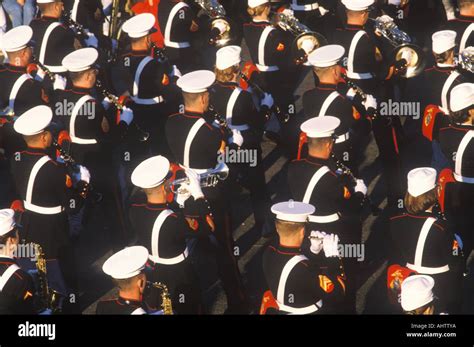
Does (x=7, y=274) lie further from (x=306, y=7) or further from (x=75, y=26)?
(x=306, y=7)

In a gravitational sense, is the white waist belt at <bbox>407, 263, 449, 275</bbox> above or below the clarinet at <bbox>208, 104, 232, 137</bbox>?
below

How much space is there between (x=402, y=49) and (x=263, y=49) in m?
1.83

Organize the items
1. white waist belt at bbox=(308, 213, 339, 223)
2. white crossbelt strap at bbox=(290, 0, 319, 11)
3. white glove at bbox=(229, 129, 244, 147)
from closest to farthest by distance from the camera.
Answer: white waist belt at bbox=(308, 213, 339, 223), white glove at bbox=(229, 129, 244, 147), white crossbelt strap at bbox=(290, 0, 319, 11)

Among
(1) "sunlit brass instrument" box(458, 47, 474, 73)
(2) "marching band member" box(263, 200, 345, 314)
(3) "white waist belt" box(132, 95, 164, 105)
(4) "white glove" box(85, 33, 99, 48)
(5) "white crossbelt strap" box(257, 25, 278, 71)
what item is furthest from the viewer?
(4) "white glove" box(85, 33, 99, 48)

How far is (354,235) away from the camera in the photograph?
12.6 meters

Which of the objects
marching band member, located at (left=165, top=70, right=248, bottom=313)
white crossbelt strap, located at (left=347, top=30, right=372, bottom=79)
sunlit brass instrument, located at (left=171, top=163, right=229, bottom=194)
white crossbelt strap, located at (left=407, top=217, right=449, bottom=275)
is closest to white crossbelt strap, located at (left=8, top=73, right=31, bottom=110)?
marching band member, located at (left=165, top=70, right=248, bottom=313)

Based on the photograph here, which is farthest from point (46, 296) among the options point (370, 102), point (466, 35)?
point (466, 35)

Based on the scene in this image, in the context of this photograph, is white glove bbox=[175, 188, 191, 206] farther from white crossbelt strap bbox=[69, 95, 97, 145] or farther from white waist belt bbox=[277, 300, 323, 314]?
white waist belt bbox=[277, 300, 323, 314]

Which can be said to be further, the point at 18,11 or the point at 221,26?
the point at 18,11

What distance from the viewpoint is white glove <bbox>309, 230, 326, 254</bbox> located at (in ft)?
37.7

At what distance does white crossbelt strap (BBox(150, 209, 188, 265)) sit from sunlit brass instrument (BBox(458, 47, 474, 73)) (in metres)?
4.76

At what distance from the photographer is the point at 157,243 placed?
1166 cm

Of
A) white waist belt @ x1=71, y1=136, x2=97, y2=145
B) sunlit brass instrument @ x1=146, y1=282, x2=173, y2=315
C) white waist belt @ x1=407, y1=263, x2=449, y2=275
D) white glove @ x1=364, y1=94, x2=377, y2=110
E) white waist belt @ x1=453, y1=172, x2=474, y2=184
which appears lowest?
sunlit brass instrument @ x1=146, y1=282, x2=173, y2=315
